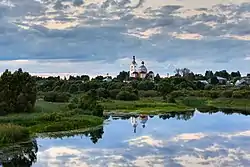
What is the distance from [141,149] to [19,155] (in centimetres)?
732

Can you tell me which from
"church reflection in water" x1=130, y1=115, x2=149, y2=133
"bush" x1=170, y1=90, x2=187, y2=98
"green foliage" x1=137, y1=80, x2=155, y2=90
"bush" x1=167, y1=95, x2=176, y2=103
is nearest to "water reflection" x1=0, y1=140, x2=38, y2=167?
"church reflection in water" x1=130, y1=115, x2=149, y2=133

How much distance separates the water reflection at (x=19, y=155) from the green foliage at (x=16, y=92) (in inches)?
532

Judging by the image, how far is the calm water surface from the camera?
22281 millimetres

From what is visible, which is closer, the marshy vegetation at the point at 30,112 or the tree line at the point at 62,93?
the marshy vegetation at the point at 30,112

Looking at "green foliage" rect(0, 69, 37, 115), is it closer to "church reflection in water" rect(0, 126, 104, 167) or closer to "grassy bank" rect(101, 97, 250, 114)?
"church reflection in water" rect(0, 126, 104, 167)

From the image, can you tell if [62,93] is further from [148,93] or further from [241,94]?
[241,94]

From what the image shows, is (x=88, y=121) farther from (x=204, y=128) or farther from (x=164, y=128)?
(x=204, y=128)

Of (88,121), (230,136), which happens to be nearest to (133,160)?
(230,136)

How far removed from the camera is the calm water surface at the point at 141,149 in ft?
73.1

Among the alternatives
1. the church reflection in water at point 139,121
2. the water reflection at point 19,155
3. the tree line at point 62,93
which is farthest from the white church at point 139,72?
the water reflection at point 19,155

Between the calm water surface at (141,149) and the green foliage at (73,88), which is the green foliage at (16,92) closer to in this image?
the calm water surface at (141,149)

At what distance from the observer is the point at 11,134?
2764 cm

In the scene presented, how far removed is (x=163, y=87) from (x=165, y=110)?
75.1ft

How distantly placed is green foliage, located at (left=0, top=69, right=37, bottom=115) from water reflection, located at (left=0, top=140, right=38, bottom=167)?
44.3ft
